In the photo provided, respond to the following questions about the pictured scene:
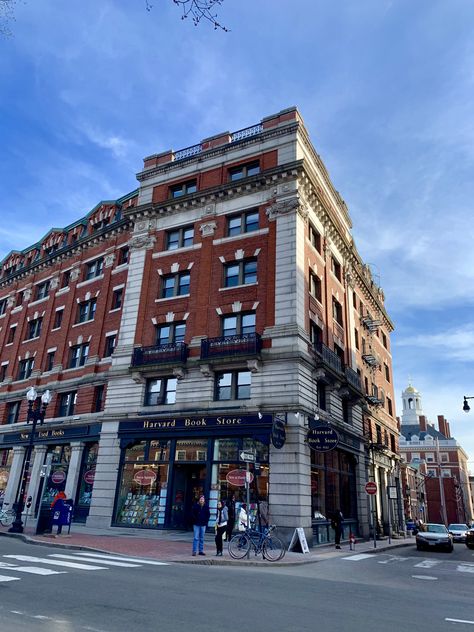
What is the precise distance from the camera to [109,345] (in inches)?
1169

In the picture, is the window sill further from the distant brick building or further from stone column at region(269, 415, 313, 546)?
the distant brick building

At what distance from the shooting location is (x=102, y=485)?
24672 mm

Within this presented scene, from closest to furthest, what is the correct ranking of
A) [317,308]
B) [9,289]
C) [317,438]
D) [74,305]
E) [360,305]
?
[317,438] < [317,308] < [74,305] < [360,305] < [9,289]

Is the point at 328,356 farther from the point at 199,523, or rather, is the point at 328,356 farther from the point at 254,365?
the point at 199,523

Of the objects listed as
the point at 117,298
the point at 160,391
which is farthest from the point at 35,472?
the point at 117,298

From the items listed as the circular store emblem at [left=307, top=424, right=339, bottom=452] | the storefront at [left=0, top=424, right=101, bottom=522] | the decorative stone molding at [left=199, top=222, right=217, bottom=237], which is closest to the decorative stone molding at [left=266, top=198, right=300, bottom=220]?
the decorative stone molding at [left=199, top=222, right=217, bottom=237]

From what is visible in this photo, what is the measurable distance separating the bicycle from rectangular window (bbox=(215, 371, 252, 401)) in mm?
7345

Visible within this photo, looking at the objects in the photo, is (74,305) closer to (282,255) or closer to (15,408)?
(15,408)

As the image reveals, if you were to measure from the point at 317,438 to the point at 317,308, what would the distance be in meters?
7.73

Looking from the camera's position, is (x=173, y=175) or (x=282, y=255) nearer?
(x=282, y=255)

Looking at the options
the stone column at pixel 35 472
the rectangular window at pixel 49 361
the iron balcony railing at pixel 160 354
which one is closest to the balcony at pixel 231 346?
the iron balcony railing at pixel 160 354

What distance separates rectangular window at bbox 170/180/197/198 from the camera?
29672 mm

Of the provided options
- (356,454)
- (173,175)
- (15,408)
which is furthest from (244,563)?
(15,408)

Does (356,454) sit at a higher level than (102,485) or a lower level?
higher
